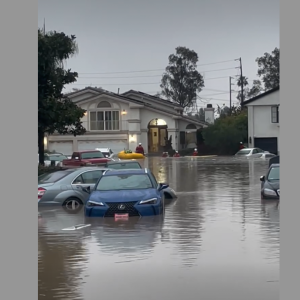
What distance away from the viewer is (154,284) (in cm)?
975

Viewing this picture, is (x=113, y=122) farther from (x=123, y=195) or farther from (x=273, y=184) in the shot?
(x=123, y=195)

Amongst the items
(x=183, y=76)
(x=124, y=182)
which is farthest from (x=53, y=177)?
(x=183, y=76)

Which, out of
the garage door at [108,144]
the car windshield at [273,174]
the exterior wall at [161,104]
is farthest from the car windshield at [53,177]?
the exterior wall at [161,104]

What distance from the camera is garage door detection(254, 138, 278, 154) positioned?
6438cm

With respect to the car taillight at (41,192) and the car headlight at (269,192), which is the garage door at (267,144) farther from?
the car taillight at (41,192)

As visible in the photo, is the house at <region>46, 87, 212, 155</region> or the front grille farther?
the house at <region>46, 87, 212, 155</region>

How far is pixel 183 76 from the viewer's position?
303 ft

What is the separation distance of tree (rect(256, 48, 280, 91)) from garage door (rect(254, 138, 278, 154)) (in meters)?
28.3

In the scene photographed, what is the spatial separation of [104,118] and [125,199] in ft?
176

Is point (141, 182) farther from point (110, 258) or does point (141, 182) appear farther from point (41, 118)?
point (41, 118)

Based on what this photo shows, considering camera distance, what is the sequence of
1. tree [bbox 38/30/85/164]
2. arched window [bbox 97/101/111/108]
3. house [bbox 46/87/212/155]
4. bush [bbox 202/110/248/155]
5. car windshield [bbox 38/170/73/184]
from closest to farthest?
car windshield [bbox 38/170/73/184], tree [bbox 38/30/85/164], bush [bbox 202/110/248/155], house [bbox 46/87/212/155], arched window [bbox 97/101/111/108]

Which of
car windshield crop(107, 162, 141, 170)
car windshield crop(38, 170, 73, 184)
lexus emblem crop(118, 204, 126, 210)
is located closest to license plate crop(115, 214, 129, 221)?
lexus emblem crop(118, 204, 126, 210)

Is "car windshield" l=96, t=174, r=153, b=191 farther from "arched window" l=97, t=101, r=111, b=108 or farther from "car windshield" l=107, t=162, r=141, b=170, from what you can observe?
"arched window" l=97, t=101, r=111, b=108

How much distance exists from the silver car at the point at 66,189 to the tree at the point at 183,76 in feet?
235
